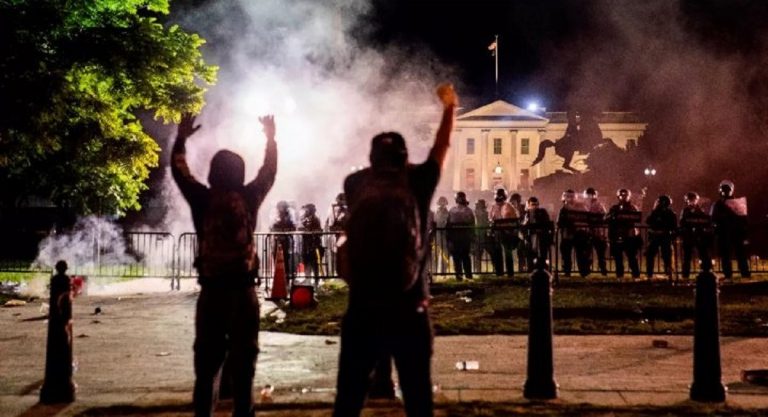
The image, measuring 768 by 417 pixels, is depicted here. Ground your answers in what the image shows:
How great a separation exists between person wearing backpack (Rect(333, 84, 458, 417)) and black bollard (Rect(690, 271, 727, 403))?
2784 mm

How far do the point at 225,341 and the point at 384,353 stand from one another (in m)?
1.17

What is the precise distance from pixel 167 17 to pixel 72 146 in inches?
427

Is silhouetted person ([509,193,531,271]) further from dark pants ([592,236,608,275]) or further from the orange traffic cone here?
the orange traffic cone

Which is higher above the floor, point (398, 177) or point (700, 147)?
point (700, 147)

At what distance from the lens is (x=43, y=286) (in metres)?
14.7

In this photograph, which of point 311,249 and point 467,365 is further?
point 311,249

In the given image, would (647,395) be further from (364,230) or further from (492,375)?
(364,230)

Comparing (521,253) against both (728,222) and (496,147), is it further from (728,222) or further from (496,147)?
(496,147)

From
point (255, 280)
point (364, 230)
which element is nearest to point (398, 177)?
point (364, 230)

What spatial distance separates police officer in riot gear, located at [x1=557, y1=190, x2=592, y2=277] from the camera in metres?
13.6

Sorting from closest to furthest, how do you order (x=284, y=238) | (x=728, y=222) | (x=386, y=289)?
(x=386, y=289), (x=728, y=222), (x=284, y=238)

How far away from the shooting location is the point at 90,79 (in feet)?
50.1

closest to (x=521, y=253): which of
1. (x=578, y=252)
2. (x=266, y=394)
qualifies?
(x=578, y=252)

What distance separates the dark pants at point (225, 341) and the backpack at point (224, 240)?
12 cm
